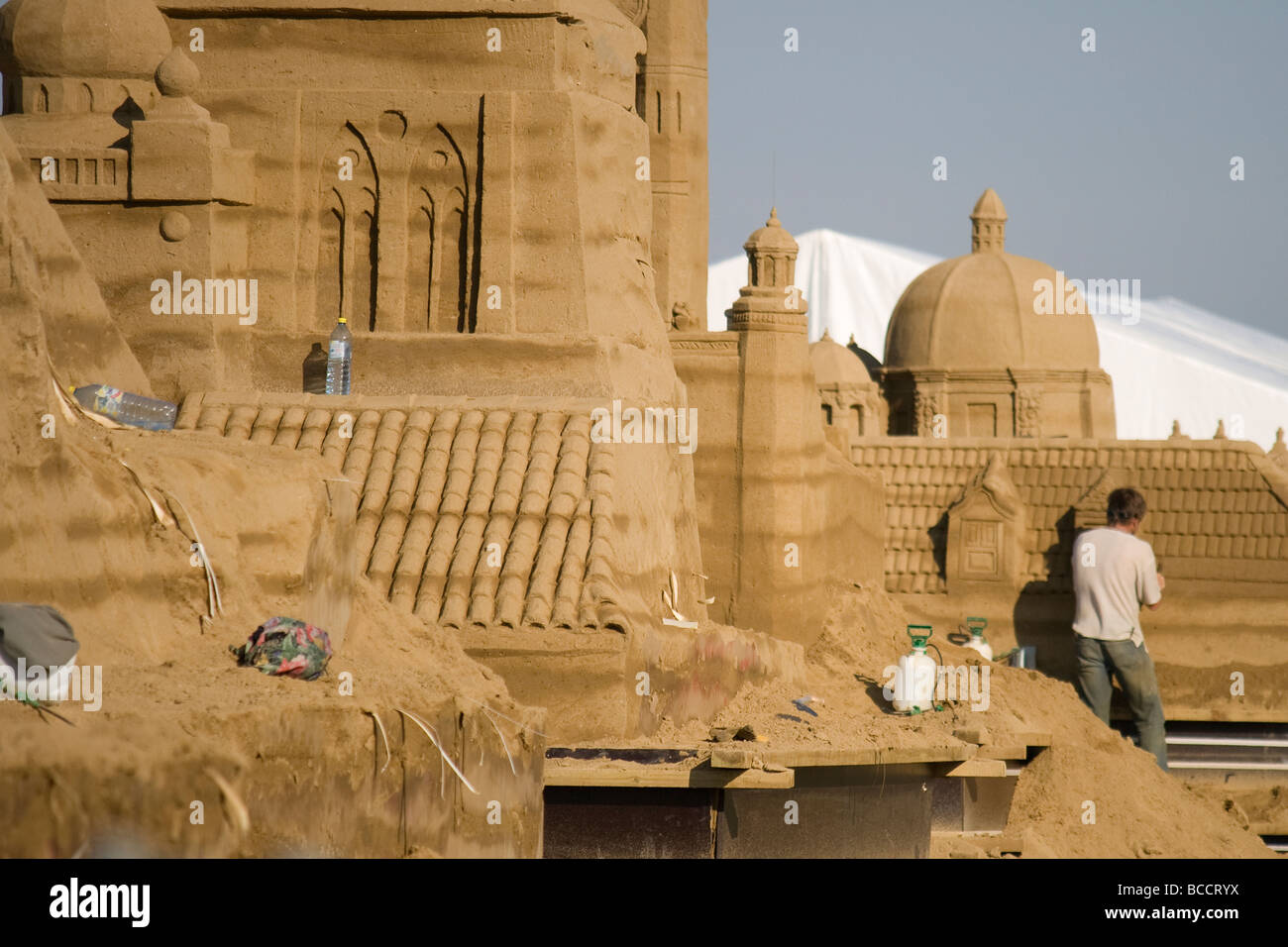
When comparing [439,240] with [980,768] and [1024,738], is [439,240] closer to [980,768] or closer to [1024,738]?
[980,768]

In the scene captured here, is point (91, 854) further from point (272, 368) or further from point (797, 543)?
point (797, 543)

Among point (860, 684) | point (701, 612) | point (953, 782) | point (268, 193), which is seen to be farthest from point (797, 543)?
point (268, 193)

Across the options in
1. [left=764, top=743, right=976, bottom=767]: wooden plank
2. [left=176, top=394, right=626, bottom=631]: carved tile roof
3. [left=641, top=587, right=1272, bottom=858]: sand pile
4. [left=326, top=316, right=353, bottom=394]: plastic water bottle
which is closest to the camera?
[left=764, top=743, right=976, bottom=767]: wooden plank

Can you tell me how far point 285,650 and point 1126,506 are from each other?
7.81 metres

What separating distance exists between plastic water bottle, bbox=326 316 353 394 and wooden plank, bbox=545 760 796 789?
383 centimetres

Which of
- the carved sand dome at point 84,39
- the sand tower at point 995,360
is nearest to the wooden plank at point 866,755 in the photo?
the carved sand dome at point 84,39

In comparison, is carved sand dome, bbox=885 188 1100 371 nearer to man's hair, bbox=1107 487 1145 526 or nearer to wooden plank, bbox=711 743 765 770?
man's hair, bbox=1107 487 1145 526

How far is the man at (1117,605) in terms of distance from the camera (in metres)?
13.2

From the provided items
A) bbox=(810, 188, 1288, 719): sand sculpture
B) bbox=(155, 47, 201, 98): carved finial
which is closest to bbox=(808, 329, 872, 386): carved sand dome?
bbox=(810, 188, 1288, 719): sand sculpture

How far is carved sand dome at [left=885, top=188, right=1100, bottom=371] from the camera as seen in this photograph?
108 ft

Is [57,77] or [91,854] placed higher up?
[57,77]

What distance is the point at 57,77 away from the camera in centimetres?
1380

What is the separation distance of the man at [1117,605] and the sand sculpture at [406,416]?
1840 mm
